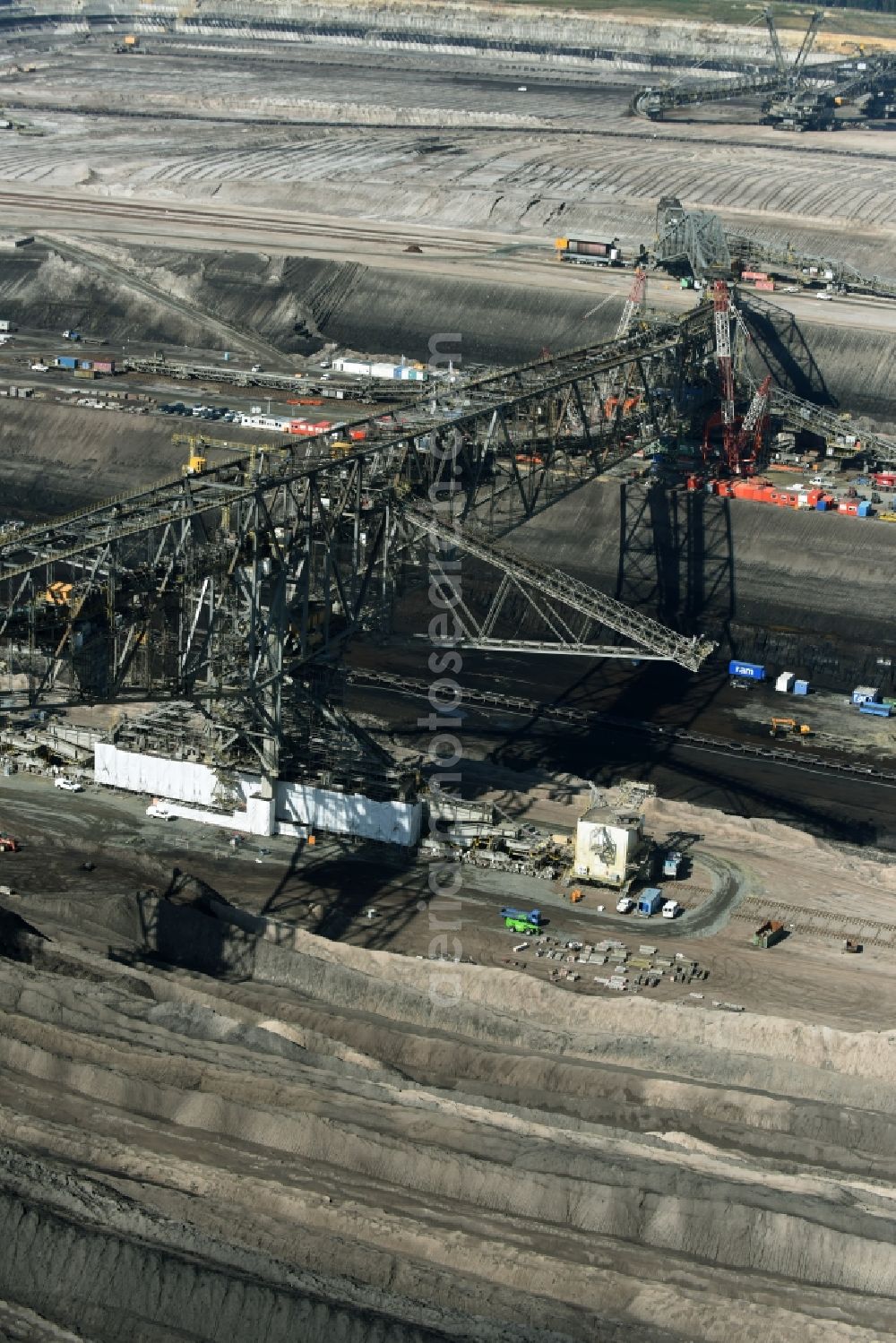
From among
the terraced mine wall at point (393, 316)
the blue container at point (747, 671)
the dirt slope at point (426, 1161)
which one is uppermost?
the terraced mine wall at point (393, 316)

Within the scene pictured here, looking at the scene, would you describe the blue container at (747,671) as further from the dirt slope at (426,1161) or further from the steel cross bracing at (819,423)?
the dirt slope at (426,1161)

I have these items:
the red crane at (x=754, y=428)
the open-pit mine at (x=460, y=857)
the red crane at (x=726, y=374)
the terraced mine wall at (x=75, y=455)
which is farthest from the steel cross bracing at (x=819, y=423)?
the terraced mine wall at (x=75, y=455)

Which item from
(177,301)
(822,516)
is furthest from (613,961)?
(177,301)

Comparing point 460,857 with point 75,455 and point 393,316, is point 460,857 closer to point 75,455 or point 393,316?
point 75,455

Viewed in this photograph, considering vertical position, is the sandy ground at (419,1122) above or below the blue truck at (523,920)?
below

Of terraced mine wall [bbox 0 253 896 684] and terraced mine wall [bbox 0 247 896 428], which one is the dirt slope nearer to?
terraced mine wall [bbox 0 253 896 684]

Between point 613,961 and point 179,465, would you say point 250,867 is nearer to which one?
point 613,961
